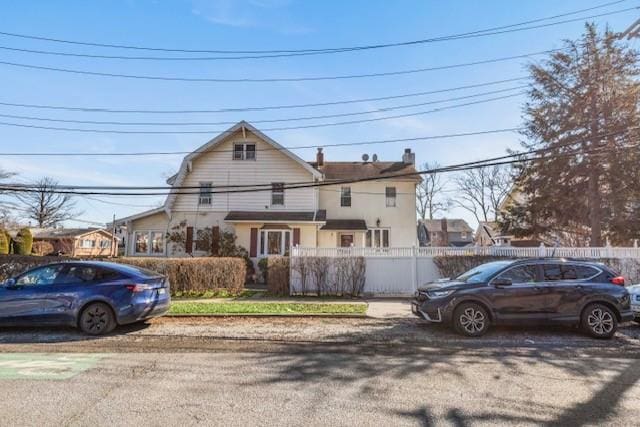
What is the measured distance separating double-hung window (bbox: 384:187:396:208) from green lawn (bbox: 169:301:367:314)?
14898 mm

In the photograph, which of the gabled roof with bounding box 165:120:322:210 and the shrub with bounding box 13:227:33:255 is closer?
the gabled roof with bounding box 165:120:322:210

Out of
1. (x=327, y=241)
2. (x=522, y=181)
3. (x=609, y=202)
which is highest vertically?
(x=522, y=181)

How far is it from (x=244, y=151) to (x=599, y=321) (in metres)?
20.2

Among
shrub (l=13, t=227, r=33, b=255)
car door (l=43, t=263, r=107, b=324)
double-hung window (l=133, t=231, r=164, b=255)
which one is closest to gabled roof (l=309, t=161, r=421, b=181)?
double-hung window (l=133, t=231, r=164, b=255)

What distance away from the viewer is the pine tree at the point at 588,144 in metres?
21.1

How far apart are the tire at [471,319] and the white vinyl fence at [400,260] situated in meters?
6.83

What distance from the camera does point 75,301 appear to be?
842 cm

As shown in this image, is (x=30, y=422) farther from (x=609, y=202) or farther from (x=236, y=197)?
(x=609, y=202)

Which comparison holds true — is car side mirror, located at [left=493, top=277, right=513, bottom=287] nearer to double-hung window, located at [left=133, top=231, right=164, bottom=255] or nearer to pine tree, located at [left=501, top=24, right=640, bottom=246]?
pine tree, located at [left=501, top=24, right=640, bottom=246]

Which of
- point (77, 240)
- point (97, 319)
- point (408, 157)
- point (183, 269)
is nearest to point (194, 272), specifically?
point (183, 269)

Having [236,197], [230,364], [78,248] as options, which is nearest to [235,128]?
[236,197]

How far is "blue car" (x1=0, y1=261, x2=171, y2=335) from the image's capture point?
8406 millimetres

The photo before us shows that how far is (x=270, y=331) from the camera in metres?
8.92

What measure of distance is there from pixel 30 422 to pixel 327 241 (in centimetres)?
2193
